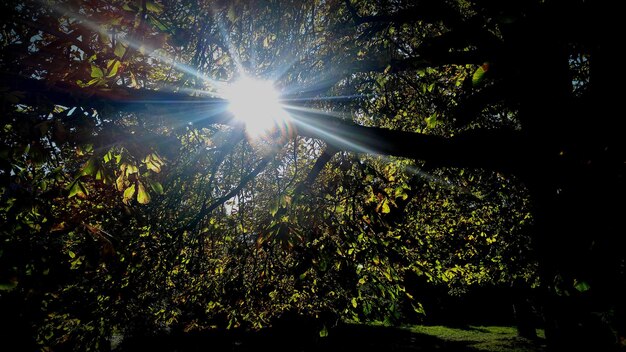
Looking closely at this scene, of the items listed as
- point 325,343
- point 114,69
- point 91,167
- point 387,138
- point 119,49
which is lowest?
point 325,343

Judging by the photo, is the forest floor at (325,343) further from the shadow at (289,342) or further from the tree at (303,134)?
the tree at (303,134)

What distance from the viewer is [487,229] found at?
41.8 feet

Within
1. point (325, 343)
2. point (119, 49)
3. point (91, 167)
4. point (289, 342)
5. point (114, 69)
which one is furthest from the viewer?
point (325, 343)

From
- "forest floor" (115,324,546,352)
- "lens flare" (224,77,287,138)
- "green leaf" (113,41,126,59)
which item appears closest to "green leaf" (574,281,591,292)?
"lens flare" (224,77,287,138)

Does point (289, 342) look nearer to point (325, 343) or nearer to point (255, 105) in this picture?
point (325, 343)

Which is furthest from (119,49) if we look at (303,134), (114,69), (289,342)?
(289,342)

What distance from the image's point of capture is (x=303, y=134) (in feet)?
15.0

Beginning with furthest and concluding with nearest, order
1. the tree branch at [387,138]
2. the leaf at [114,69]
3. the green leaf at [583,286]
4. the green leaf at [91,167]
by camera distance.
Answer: the tree branch at [387,138], the leaf at [114,69], the green leaf at [91,167], the green leaf at [583,286]

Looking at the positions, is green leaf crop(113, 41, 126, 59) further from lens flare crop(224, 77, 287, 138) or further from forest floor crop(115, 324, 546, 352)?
forest floor crop(115, 324, 546, 352)

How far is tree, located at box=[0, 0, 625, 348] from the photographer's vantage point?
2.43m

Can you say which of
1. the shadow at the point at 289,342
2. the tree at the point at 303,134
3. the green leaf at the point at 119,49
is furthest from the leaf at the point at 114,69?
the shadow at the point at 289,342

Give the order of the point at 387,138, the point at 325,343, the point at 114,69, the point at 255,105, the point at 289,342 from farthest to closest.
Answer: the point at 325,343 < the point at 289,342 < the point at 255,105 < the point at 387,138 < the point at 114,69

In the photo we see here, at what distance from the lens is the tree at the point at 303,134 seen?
7.98 feet

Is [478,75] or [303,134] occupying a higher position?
[303,134]
